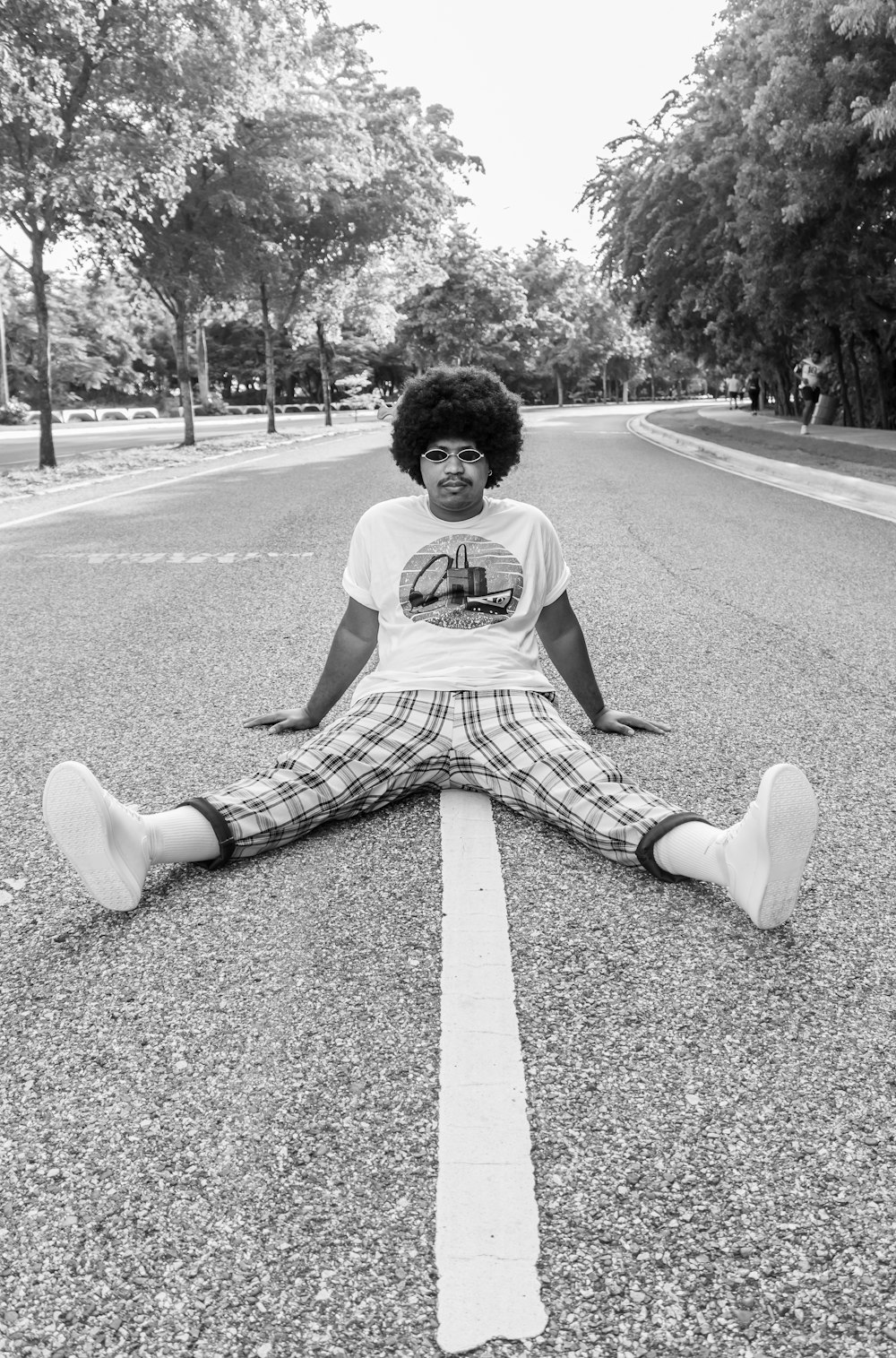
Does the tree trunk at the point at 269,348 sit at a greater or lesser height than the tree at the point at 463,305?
lesser

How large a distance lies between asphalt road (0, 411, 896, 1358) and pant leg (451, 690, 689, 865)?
4.2 inches

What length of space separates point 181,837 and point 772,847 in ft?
4.70

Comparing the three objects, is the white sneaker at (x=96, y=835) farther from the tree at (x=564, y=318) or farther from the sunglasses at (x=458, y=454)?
the tree at (x=564, y=318)

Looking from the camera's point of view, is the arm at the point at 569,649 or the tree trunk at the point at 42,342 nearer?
the arm at the point at 569,649

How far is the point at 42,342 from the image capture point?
59.9 feet

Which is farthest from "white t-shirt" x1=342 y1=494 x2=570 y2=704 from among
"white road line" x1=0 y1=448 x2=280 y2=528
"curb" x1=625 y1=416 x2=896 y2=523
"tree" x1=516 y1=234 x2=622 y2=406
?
"tree" x1=516 y1=234 x2=622 y2=406

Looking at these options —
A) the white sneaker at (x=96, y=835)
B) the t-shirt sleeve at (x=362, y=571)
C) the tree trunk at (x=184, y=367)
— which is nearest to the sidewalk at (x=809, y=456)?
the t-shirt sleeve at (x=362, y=571)

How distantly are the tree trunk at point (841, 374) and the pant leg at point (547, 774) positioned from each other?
2618 centimetres

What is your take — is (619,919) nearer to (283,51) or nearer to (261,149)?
(283,51)

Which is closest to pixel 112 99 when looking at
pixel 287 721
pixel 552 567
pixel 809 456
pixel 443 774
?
pixel 809 456

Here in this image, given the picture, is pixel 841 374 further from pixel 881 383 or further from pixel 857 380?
pixel 881 383

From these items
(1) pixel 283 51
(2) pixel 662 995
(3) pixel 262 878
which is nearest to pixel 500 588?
(3) pixel 262 878

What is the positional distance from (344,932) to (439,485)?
5.06 feet

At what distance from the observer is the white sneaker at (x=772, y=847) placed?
8.59 feet
